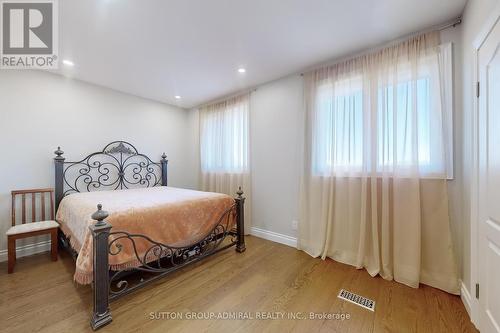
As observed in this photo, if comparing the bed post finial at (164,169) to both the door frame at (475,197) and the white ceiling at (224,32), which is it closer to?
the white ceiling at (224,32)

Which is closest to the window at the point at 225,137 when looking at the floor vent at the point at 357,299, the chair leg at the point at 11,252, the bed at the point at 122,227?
the bed at the point at 122,227

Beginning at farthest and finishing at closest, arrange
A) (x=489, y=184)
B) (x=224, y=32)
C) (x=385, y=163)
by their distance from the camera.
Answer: (x=385, y=163), (x=224, y=32), (x=489, y=184)

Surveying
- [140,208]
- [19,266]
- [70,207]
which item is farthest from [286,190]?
[19,266]

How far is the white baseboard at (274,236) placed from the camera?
9.58 feet

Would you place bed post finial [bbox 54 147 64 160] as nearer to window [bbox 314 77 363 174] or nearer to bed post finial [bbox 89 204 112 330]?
bed post finial [bbox 89 204 112 330]

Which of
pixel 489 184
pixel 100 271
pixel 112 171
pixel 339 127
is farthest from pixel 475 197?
pixel 112 171

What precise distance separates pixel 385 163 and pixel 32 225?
405 cm

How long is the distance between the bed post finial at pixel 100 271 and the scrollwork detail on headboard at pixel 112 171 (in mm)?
2074

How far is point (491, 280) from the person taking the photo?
47.5 inches

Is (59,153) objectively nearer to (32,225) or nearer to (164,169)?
(32,225)

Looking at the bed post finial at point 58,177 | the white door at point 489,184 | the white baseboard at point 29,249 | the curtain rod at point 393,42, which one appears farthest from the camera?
the bed post finial at point 58,177

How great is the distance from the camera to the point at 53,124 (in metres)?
A: 2.88

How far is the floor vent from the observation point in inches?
66.0

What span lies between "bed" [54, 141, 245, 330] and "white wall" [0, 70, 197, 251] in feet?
0.65
